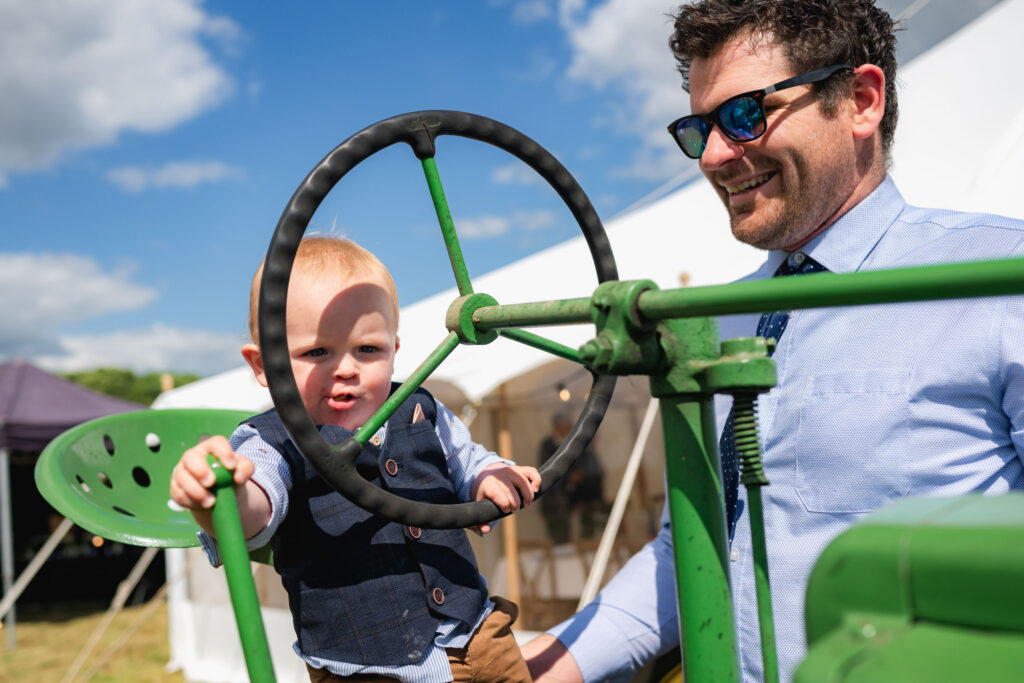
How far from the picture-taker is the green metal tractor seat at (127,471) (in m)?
1.13

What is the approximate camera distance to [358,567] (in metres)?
1.11

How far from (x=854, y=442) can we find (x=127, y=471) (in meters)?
1.12

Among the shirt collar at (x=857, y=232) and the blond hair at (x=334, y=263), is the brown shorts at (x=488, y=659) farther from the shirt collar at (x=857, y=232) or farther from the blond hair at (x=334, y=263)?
the shirt collar at (x=857, y=232)

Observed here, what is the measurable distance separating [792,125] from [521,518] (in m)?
4.15

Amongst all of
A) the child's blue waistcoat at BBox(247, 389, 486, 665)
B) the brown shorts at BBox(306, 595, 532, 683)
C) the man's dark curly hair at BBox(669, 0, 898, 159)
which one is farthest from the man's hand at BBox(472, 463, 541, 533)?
the man's dark curly hair at BBox(669, 0, 898, 159)

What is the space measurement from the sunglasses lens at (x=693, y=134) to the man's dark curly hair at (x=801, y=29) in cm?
14

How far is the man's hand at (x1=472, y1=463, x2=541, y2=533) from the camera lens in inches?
39.1

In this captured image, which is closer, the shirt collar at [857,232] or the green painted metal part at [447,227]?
the green painted metal part at [447,227]

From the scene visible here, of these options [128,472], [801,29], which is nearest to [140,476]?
[128,472]

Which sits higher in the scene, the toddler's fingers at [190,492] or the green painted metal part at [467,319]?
the green painted metal part at [467,319]

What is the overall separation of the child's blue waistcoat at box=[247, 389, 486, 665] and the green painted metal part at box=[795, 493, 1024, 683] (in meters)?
0.71

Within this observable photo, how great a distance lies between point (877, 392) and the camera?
1209 millimetres


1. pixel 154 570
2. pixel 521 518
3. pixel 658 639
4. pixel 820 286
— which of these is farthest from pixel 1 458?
pixel 820 286

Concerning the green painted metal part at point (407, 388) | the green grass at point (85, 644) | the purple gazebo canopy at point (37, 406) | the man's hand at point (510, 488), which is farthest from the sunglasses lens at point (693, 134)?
the purple gazebo canopy at point (37, 406)
